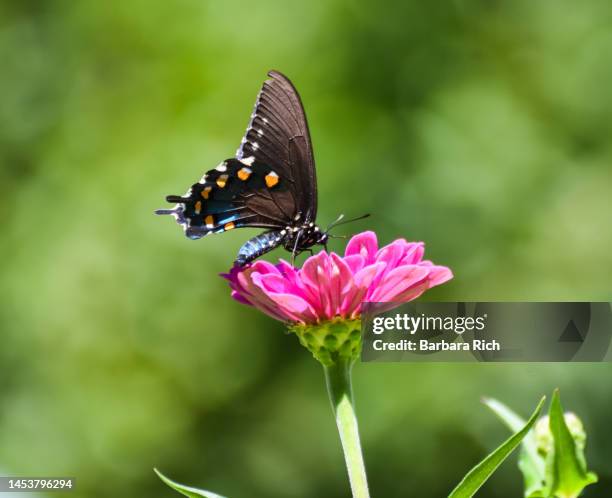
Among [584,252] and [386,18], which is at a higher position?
[386,18]

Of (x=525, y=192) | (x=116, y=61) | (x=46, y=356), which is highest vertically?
(x=116, y=61)

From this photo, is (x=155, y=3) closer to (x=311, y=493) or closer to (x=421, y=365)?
(x=421, y=365)

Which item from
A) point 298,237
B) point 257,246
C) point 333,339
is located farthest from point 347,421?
point 298,237

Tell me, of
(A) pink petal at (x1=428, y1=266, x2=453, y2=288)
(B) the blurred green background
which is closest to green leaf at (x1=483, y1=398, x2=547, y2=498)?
(A) pink petal at (x1=428, y1=266, x2=453, y2=288)

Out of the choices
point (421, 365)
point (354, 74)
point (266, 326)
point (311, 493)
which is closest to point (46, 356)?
point (266, 326)

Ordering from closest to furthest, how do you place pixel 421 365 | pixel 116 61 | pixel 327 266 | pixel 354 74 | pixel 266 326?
pixel 327 266, pixel 421 365, pixel 266 326, pixel 354 74, pixel 116 61

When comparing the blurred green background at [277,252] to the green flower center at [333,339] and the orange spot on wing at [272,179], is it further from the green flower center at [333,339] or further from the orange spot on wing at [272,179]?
the green flower center at [333,339]

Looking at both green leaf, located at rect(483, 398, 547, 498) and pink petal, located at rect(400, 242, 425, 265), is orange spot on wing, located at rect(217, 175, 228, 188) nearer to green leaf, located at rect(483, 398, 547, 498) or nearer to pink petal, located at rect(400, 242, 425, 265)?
pink petal, located at rect(400, 242, 425, 265)

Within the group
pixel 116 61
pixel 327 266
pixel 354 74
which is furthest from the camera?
pixel 116 61
